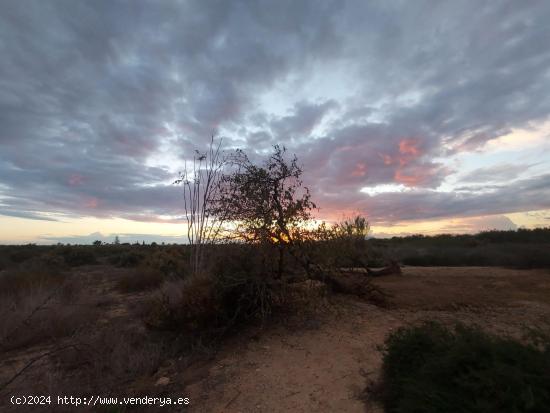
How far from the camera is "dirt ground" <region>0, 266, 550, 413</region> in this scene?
4906 mm

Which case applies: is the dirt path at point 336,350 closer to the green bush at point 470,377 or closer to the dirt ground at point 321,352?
the dirt ground at point 321,352

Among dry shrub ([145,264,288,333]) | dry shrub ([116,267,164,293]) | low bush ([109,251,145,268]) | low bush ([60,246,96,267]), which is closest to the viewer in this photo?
dry shrub ([145,264,288,333])

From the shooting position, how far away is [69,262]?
953 inches

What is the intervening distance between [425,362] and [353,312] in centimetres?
378

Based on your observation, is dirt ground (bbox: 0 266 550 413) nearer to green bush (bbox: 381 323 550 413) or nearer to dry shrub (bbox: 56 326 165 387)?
dry shrub (bbox: 56 326 165 387)

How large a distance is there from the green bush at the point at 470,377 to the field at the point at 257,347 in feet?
2.42

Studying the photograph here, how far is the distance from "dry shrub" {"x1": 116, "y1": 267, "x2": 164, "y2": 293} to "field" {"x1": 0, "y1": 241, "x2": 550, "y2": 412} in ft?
11.8

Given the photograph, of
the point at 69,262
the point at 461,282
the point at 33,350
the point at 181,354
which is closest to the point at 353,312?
the point at 181,354

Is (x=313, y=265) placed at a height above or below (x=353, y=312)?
above

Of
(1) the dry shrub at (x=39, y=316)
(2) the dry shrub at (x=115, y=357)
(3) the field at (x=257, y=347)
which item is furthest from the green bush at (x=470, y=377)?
(1) the dry shrub at (x=39, y=316)

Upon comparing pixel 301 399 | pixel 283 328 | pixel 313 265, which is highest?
pixel 313 265

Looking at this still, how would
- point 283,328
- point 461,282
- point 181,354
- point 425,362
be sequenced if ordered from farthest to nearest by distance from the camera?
point 461,282, point 283,328, point 181,354, point 425,362

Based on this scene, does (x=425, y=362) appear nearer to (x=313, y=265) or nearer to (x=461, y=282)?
(x=313, y=265)

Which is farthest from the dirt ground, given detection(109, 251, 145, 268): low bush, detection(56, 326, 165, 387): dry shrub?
detection(109, 251, 145, 268): low bush
